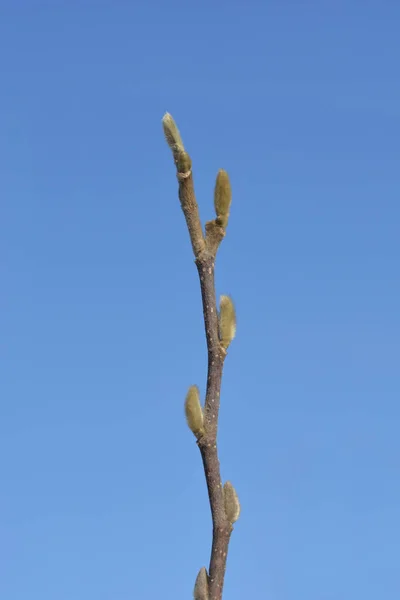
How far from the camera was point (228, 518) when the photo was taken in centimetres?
602

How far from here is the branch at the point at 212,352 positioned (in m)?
5.93

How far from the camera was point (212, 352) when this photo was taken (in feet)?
20.4

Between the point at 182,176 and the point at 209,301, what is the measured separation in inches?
38.8

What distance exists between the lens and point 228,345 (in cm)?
627

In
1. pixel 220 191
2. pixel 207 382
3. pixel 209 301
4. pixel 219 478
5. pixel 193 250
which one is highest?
pixel 220 191

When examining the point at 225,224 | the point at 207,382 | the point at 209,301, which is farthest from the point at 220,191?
the point at 207,382

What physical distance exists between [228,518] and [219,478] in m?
0.27

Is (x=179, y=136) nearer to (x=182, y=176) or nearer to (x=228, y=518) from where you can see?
(x=182, y=176)

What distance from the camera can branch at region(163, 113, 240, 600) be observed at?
593cm

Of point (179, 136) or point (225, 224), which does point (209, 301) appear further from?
point (179, 136)

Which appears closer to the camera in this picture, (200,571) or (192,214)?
(200,571)

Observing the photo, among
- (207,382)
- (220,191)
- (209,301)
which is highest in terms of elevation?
(220,191)

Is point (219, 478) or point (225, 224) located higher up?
point (225, 224)

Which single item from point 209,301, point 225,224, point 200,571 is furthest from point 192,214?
point 200,571
